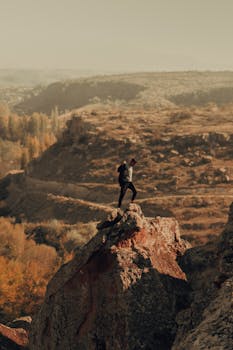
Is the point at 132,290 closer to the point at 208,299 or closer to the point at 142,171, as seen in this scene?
the point at 208,299

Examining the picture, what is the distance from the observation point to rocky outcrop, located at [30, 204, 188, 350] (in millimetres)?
17625

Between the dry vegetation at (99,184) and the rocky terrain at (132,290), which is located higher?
the rocky terrain at (132,290)

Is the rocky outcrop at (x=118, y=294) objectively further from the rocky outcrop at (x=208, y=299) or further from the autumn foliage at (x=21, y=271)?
the autumn foliage at (x=21, y=271)

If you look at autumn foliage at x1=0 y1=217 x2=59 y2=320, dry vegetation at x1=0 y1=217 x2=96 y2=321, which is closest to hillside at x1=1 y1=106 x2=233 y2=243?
dry vegetation at x1=0 y1=217 x2=96 y2=321

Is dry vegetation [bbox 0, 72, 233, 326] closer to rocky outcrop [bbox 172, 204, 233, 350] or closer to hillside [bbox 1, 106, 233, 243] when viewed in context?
hillside [bbox 1, 106, 233, 243]

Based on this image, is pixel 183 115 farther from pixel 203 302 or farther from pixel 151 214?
pixel 203 302

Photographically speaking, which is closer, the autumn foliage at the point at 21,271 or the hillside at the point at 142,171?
the autumn foliage at the point at 21,271

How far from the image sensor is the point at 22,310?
41.9m

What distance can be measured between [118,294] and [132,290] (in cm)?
55

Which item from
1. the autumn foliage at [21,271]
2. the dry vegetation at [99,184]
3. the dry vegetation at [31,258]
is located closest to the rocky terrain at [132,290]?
the autumn foliage at [21,271]

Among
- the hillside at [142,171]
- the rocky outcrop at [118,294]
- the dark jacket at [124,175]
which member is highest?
the dark jacket at [124,175]

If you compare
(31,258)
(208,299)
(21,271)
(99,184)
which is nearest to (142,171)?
(99,184)

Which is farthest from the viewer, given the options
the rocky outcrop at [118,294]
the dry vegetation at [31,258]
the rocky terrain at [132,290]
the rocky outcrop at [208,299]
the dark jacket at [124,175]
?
the dry vegetation at [31,258]

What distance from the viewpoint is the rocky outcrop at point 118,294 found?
17.6 metres
